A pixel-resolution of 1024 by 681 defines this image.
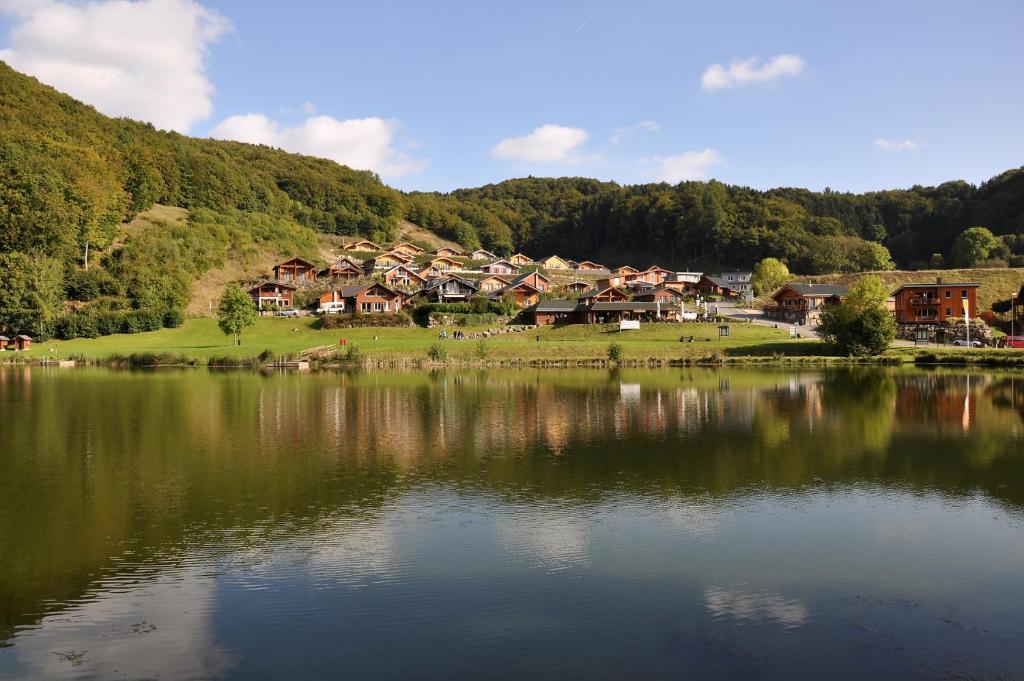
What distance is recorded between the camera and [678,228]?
11306 centimetres

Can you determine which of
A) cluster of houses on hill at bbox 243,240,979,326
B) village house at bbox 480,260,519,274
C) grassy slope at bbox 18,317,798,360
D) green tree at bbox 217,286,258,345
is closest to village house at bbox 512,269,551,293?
cluster of houses on hill at bbox 243,240,979,326

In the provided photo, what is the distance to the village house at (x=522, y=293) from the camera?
7006 cm

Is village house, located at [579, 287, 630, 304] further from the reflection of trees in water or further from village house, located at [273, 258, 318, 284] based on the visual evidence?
the reflection of trees in water

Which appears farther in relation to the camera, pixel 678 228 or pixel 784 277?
pixel 678 228

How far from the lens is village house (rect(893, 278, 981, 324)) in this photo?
59406 mm

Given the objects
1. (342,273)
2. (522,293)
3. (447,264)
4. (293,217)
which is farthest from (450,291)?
(293,217)

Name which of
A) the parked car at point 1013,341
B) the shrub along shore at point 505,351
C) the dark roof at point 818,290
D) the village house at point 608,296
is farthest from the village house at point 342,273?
the parked car at point 1013,341

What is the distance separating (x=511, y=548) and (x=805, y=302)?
57294 millimetres

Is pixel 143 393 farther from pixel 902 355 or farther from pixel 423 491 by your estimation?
pixel 902 355

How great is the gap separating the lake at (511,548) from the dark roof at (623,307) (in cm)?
3719

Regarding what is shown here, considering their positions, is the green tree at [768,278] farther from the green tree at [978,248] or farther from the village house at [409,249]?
the village house at [409,249]

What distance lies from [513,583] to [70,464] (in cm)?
1276

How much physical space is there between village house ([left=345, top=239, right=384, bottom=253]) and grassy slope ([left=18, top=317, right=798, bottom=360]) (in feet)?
132

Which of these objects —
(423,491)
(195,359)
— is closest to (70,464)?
(423,491)
